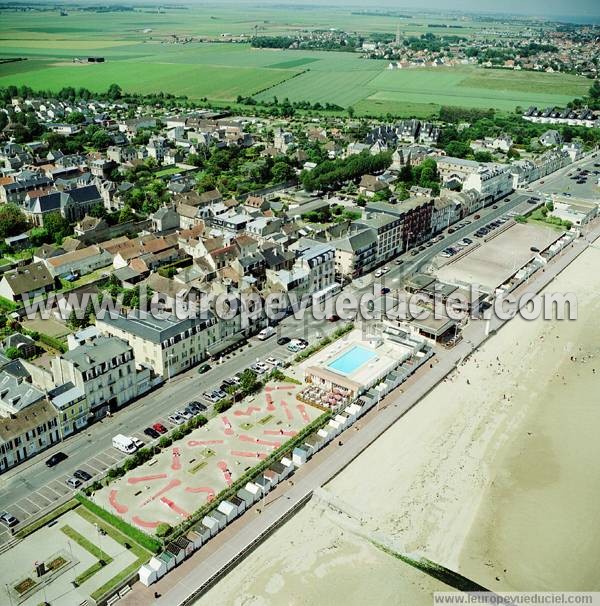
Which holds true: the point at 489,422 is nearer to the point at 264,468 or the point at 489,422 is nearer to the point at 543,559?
the point at 543,559

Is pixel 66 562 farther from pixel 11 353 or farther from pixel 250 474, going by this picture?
pixel 11 353

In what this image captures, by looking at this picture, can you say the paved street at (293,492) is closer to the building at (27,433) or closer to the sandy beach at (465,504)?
the sandy beach at (465,504)

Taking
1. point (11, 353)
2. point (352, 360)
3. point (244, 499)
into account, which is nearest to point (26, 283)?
point (11, 353)

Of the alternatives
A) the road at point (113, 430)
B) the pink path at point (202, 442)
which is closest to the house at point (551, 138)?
the road at point (113, 430)

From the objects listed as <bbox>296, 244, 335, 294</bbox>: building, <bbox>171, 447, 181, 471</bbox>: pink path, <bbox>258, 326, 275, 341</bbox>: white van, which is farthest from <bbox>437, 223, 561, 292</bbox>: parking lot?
<bbox>171, 447, 181, 471</bbox>: pink path

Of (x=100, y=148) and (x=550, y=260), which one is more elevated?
(x=100, y=148)

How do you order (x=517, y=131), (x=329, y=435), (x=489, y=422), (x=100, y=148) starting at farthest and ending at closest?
(x=517, y=131) < (x=100, y=148) < (x=489, y=422) < (x=329, y=435)

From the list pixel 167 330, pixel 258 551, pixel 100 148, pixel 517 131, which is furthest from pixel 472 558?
pixel 517 131

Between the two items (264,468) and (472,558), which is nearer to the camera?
(472,558)
